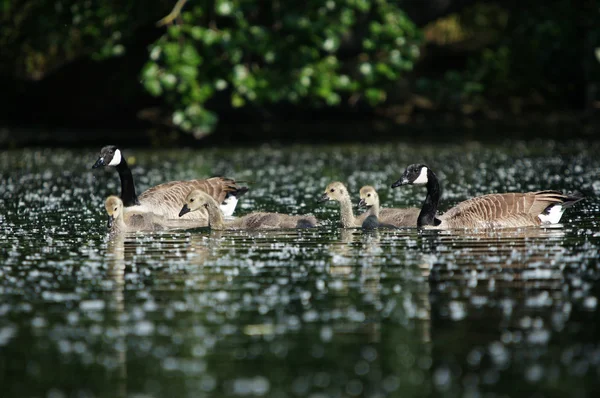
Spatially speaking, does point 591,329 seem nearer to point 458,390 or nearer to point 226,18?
point 458,390

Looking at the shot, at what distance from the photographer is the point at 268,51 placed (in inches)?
1148

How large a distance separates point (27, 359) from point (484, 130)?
97.9 feet

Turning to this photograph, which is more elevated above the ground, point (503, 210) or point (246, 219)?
point (503, 210)

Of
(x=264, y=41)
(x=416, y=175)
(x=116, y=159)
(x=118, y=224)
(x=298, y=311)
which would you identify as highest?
(x=264, y=41)

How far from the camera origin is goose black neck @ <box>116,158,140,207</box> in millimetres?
18297

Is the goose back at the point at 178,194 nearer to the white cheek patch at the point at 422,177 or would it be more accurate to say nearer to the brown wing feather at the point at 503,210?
the white cheek patch at the point at 422,177

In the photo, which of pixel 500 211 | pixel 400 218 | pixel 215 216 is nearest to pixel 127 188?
pixel 215 216

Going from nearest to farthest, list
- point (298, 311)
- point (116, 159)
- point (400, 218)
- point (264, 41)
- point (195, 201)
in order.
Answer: point (298, 311) → point (400, 218) → point (195, 201) → point (116, 159) → point (264, 41)

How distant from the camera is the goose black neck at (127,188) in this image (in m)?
18.3

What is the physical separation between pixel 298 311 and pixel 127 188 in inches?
357

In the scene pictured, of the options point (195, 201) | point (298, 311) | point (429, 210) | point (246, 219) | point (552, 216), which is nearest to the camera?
point (298, 311)

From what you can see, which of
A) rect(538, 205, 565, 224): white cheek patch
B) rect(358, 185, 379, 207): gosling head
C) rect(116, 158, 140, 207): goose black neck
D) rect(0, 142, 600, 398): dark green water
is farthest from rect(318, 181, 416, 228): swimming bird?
rect(116, 158, 140, 207): goose black neck

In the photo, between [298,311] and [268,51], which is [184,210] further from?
[268,51]

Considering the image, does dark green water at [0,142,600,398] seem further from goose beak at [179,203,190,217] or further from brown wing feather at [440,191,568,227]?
goose beak at [179,203,190,217]
